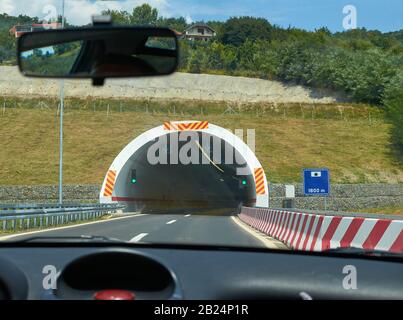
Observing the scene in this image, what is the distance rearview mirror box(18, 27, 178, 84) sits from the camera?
3691 millimetres

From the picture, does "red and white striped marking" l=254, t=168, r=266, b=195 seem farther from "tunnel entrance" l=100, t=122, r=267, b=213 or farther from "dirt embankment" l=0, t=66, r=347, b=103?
"dirt embankment" l=0, t=66, r=347, b=103

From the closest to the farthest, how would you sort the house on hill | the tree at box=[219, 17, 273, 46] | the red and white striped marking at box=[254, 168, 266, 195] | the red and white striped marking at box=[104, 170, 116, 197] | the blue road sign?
the house on hill < the tree at box=[219, 17, 273, 46] < the blue road sign < the red and white striped marking at box=[104, 170, 116, 197] < the red and white striped marking at box=[254, 168, 266, 195]

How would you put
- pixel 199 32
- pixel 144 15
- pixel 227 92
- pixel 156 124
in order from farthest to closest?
pixel 227 92, pixel 156 124, pixel 199 32, pixel 144 15

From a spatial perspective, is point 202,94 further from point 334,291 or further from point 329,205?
point 334,291

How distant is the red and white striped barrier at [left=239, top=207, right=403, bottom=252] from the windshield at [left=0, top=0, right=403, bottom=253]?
0.03 m

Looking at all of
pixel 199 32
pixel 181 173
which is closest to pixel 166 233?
pixel 199 32

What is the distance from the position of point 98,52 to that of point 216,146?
42812 millimetres

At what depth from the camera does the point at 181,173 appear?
56031 millimetres

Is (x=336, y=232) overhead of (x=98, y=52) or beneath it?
beneath

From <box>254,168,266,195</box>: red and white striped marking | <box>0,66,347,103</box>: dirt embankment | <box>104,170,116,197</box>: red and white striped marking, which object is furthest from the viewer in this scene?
<box>0,66,347,103</box>: dirt embankment

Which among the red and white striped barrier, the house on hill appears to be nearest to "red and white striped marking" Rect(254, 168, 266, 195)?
the red and white striped barrier

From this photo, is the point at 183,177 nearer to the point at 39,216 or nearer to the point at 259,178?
the point at 259,178

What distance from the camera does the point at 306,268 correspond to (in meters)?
4.16

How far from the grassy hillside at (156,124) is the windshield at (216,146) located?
0.20m
